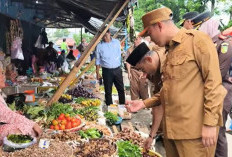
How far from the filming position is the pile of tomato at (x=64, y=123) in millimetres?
4384

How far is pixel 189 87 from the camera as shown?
227cm

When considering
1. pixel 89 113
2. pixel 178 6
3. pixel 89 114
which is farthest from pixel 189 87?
pixel 178 6

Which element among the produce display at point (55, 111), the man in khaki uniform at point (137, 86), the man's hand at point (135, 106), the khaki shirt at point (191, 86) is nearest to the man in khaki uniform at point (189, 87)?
the khaki shirt at point (191, 86)

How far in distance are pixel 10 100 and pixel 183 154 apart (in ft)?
13.5

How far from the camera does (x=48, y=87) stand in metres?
7.75

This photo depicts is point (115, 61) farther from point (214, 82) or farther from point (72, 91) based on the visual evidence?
point (214, 82)

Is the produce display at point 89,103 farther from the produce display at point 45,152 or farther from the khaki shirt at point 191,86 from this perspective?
the khaki shirt at point 191,86

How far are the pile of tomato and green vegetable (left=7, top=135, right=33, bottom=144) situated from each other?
33.6 inches

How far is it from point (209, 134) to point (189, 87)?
16.9 inches

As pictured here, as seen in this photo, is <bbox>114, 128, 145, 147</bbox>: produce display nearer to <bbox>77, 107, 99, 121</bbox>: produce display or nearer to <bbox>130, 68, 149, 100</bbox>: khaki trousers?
<bbox>77, 107, 99, 121</bbox>: produce display

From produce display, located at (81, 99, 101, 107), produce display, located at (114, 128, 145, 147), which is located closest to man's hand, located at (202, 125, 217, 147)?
produce display, located at (114, 128, 145, 147)

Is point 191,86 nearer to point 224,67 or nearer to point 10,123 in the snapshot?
point 224,67

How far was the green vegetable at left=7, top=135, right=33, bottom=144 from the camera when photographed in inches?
134

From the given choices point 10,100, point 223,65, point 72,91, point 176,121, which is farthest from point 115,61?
point 176,121
